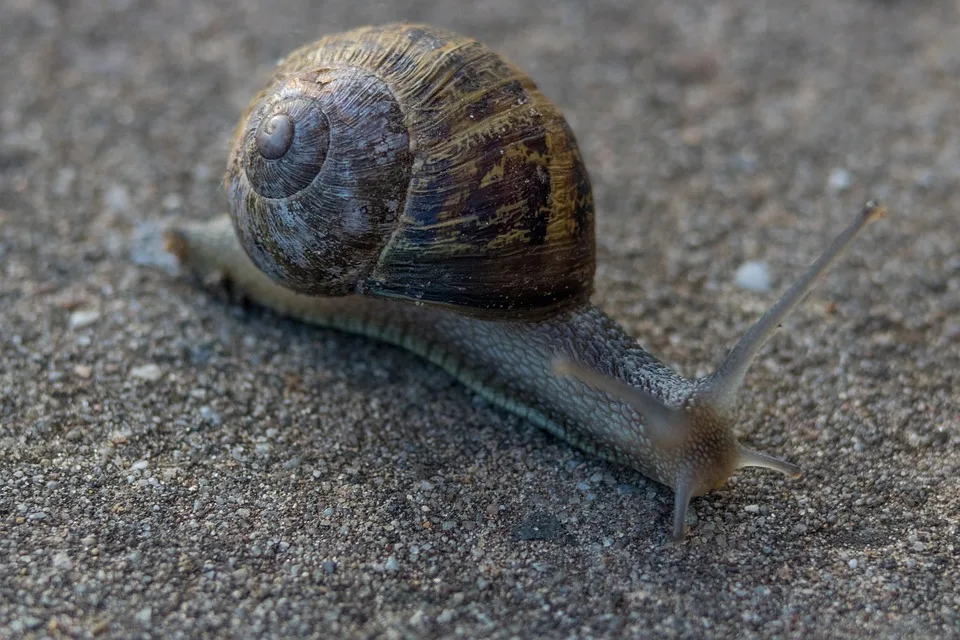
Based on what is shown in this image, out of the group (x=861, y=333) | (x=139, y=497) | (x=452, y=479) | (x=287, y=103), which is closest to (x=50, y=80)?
(x=287, y=103)

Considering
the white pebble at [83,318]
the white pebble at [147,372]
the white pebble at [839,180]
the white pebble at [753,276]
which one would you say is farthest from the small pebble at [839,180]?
the white pebble at [83,318]

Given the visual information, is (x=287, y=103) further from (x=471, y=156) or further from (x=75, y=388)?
(x=75, y=388)

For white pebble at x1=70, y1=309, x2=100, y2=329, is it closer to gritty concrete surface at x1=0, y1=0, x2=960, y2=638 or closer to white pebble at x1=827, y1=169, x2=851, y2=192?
gritty concrete surface at x1=0, y1=0, x2=960, y2=638

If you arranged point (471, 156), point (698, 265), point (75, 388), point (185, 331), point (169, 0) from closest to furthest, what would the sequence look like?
point (471, 156)
point (75, 388)
point (185, 331)
point (698, 265)
point (169, 0)

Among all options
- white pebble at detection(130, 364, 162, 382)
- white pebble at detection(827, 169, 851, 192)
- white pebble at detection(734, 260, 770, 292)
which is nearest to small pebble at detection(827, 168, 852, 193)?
white pebble at detection(827, 169, 851, 192)

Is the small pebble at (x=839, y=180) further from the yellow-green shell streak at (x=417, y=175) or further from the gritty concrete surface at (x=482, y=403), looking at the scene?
the yellow-green shell streak at (x=417, y=175)

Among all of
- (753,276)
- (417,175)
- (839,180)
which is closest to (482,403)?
(417,175)

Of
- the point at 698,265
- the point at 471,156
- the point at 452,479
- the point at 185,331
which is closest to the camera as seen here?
the point at 471,156
